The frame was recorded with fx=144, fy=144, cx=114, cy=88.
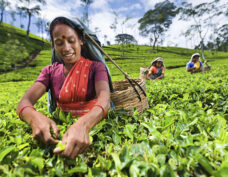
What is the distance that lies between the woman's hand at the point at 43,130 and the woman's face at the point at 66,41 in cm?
72

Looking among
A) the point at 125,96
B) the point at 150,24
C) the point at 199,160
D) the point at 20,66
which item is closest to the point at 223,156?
the point at 199,160

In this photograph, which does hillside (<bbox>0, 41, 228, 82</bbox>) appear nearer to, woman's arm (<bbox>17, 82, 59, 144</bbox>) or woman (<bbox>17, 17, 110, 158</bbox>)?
woman (<bbox>17, 17, 110, 158</bbox>)

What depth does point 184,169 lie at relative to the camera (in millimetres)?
715

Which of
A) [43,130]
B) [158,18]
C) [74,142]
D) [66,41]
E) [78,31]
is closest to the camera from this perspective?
[74,142]

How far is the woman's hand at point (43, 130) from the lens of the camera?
882mm

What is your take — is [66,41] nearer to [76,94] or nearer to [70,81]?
[70,81]

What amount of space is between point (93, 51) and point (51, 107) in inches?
34.6

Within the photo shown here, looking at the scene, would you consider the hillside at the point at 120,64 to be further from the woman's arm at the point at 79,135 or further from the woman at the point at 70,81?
the woman's arm at the point at 79,135

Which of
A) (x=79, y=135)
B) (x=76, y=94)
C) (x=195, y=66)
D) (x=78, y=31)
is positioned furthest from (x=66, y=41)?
(x=195, y=66)

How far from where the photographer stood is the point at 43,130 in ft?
3.00

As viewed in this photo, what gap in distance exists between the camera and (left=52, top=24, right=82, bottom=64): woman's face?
1.42 metres

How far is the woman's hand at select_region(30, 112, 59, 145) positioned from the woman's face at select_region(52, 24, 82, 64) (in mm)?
722

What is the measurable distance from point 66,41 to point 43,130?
0.91 m

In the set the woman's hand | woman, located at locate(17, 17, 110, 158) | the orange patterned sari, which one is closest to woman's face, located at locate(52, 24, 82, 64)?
woman, located at locate(17, 17, 110, 158)
